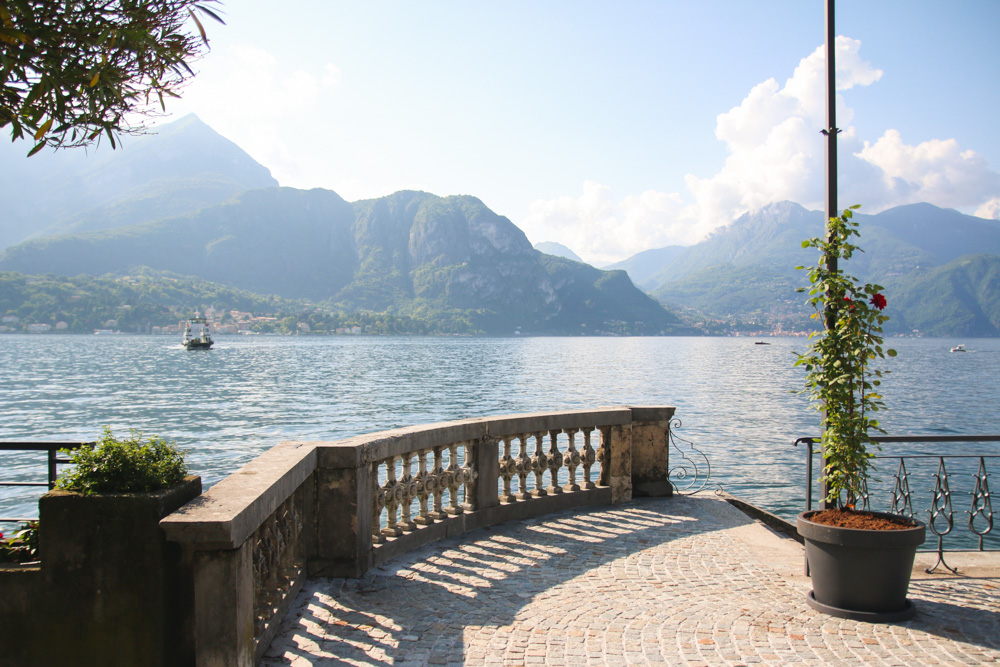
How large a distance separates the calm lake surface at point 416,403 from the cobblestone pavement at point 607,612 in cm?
1125

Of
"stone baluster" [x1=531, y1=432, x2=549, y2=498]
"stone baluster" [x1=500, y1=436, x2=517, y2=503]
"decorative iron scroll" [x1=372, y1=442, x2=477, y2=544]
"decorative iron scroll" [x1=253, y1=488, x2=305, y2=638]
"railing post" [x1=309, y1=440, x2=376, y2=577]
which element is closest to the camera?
"decorative iron scroll" [x1=253, y1=488, x2=305, y2=638]

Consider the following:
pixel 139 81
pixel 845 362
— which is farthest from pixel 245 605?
pixel 845 362

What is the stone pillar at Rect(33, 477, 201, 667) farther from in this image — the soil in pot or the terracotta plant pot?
the soil in pot

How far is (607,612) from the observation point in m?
4.88

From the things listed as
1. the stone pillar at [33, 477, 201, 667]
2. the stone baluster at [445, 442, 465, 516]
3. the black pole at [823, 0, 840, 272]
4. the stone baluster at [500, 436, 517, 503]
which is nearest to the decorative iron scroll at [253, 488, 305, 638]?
the stone pillar at [33, 477, 201, 667]

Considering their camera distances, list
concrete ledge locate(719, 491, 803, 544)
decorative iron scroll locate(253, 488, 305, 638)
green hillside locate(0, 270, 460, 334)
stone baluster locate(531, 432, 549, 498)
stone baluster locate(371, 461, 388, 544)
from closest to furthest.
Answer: decorative iron scroll locate(253, 488, 305, 638) → stone baluster locate(371, 461, 388, 544) → stone baluster locate(531, 432, 549, 498) → concrete ledge locate(719, 491, 803, 544) → green hillside locate(0, 270, 460, 334)

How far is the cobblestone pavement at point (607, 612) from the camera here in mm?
4180

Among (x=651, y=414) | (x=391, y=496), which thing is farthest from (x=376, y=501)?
(x=651, y=414)

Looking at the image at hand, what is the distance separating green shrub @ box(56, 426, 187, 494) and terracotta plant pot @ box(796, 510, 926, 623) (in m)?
4.45

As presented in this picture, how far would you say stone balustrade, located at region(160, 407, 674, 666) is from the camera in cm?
346

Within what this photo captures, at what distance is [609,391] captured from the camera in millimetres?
49062

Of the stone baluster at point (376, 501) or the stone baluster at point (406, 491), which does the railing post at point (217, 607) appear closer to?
the stone baluster at point (376, 501)

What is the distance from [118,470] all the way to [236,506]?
0.65m

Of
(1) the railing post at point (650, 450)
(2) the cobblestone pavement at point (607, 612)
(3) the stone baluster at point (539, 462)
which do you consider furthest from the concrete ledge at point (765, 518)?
(3) the stone baluster at point (539, 462)
